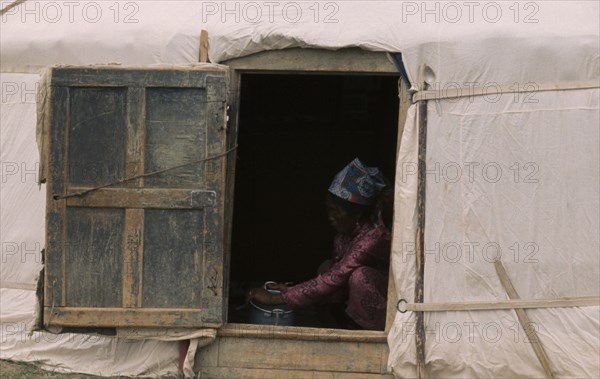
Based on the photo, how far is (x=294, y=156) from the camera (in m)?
7.70

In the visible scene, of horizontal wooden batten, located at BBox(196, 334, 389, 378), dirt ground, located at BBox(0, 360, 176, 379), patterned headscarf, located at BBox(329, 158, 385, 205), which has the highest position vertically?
patterned headscarf, located at BBox(329, 158, 385, 205)

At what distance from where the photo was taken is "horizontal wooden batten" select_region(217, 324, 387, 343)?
5105 mm

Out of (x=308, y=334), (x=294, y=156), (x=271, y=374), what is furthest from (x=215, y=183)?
(x=294, y=156)

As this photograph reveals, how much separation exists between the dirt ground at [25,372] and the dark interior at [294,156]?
2414 millimetres

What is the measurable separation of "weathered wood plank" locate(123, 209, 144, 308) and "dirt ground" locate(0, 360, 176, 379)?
530mm

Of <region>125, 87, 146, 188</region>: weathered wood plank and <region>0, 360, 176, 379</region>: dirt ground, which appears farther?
<region>0, 360, 176, 379</region>: dirt ground

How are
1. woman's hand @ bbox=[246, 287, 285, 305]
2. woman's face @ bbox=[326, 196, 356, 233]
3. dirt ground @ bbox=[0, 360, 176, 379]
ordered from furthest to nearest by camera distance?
woman's face @ bbox=[326, 196, 356, 233]
woman's hand @ bbox=[246, 287, 285, 305]
dirt ground @ bbox=[0, 360, 176, 379]

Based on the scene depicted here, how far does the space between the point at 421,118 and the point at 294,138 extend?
280 centimetres

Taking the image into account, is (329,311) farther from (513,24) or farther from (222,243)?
(513,24)

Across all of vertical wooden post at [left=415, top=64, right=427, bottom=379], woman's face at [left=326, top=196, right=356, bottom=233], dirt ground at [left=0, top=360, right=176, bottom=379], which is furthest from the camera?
woman's face at [left=326, top=196, right=356, bottom=233]

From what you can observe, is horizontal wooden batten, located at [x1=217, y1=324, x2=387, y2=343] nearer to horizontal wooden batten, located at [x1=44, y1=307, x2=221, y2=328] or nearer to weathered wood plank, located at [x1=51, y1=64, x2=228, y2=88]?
Answer: horizontal wooden batten, located at [x1=44, y1=307, x2=221, y2=328]

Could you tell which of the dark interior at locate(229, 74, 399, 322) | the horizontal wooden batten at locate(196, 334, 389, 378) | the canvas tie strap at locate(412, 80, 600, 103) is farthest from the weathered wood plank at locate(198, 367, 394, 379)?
the dark interior at locate(229, 74, 399, 322)

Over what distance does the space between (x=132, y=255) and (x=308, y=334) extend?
1.01 meters

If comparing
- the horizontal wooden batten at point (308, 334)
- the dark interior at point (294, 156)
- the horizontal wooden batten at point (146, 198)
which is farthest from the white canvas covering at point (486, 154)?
the dark interior at point (294, 156)
